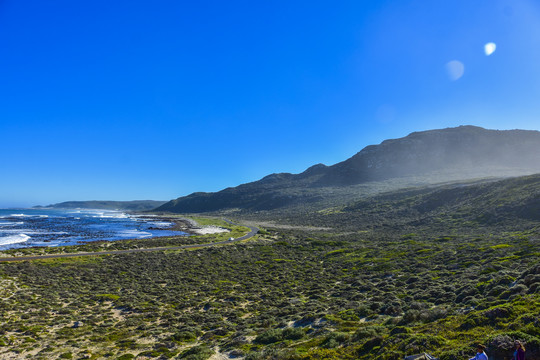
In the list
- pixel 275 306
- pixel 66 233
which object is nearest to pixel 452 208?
pixel 275 306

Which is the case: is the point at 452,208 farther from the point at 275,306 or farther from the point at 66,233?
the point at 66,233

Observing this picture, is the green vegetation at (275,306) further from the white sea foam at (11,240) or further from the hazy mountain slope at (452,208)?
the hazy mountain slope at (452,208)

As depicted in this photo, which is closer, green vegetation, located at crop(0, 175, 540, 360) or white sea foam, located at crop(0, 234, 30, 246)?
green vegetation, located at crop(0, 175, 540, 360)

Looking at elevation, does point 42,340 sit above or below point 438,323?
below

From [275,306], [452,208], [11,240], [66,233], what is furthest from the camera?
[452,208]

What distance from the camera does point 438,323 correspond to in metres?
13.3

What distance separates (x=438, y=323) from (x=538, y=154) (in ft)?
812

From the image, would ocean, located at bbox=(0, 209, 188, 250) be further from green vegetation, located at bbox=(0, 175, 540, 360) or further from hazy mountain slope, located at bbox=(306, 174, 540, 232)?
hazy mountain slope, located at bbox=(306, 174, 540, 232)

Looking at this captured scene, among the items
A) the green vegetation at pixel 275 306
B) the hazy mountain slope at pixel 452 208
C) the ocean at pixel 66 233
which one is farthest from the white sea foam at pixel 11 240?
the hazy mountain slope at pixel 452 208

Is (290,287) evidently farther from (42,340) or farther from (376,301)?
(42,340)

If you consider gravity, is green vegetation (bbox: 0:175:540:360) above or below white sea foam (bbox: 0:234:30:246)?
below

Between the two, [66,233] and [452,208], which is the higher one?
[66,233]

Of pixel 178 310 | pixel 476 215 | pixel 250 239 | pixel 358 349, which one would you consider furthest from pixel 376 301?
pixel 476 215

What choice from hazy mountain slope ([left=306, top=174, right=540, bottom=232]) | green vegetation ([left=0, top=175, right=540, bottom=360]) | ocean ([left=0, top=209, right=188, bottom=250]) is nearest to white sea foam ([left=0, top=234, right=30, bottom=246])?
ocean ([left=0, top=209, right=188, bottom=250])
